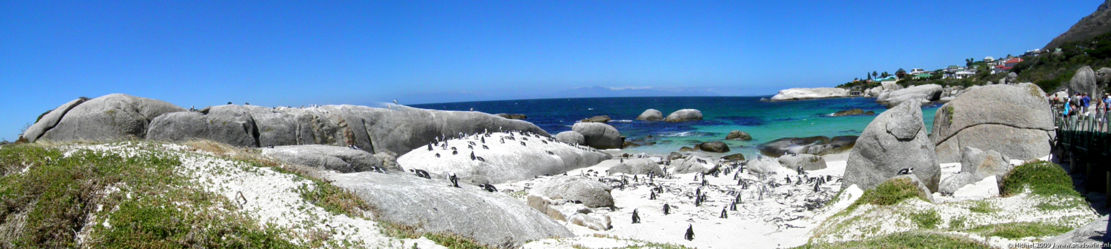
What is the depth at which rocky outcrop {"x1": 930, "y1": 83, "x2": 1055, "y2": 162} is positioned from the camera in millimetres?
17578

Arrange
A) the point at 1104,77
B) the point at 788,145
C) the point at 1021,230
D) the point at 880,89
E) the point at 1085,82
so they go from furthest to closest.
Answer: the point at 880,89, the point at 1104,77, the point at 1085,82, the point at 788,145, the point at 1021,230

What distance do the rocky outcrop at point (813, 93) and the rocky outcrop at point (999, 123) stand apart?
114669 mm

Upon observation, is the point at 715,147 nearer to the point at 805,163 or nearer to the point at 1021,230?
the point at 805,163

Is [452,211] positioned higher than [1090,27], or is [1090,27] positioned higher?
[1090,27]

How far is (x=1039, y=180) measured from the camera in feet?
39.2

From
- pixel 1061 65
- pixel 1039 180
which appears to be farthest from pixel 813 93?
pixel 1039 180

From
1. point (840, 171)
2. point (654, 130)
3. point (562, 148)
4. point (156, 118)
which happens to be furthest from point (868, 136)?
point (654, 130)

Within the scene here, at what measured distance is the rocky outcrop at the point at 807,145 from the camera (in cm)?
2946

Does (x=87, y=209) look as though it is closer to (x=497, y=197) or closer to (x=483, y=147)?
(x=497, y=197)

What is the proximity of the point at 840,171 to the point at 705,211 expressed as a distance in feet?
28.9

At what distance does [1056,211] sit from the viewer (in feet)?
34.0

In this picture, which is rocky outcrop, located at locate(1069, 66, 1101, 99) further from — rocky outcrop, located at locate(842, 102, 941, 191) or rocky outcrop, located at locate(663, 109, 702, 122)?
rocky outcrop, located at locate(842, 102, 941, 191)

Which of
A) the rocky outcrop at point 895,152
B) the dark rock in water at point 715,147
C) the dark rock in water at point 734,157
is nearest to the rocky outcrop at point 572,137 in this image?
the dark rock in water at point 715,147

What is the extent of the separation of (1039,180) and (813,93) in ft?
411
